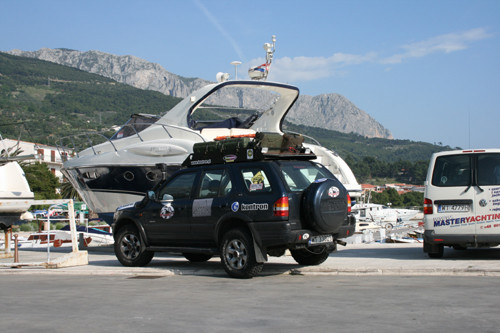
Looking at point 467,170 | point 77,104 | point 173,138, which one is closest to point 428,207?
point 467,170

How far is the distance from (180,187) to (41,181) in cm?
6777

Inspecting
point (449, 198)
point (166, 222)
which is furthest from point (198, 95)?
point (449, 198)

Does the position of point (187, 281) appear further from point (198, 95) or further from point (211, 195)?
point (198, 95)

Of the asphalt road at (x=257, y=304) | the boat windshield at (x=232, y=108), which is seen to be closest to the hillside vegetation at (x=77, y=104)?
the boat windshield at (x=232, y=108)

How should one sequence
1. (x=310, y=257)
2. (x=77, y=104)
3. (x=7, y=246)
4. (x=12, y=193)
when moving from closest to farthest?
1. (x=310, y=257)
2. (x=12, y=193)
3. (x=7, y=246)
4. (x=77, y=104)

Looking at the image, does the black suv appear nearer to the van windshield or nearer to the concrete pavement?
the concrete pavement

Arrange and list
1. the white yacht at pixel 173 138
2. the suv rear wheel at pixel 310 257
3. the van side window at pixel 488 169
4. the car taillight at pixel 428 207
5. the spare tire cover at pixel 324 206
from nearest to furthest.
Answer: the spare tire cover at pixel 324 206
the suv rear wheel at pixel 310 257
the van side window at pixel 488 169
the car taillight at pixel 428 207
the white yacht at pixel 173 138

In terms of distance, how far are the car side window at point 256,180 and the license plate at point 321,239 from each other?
0.96 meters

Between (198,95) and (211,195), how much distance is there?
766 cm

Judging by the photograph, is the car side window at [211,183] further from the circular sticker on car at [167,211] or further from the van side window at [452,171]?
the van side window at [452,171]

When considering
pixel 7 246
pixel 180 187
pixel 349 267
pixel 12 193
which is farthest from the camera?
pixel 7 246

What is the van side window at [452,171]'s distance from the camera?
1084 centimetres

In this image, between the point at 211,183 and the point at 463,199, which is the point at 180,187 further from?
the point at 463,199

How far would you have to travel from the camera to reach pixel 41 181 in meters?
73.9
